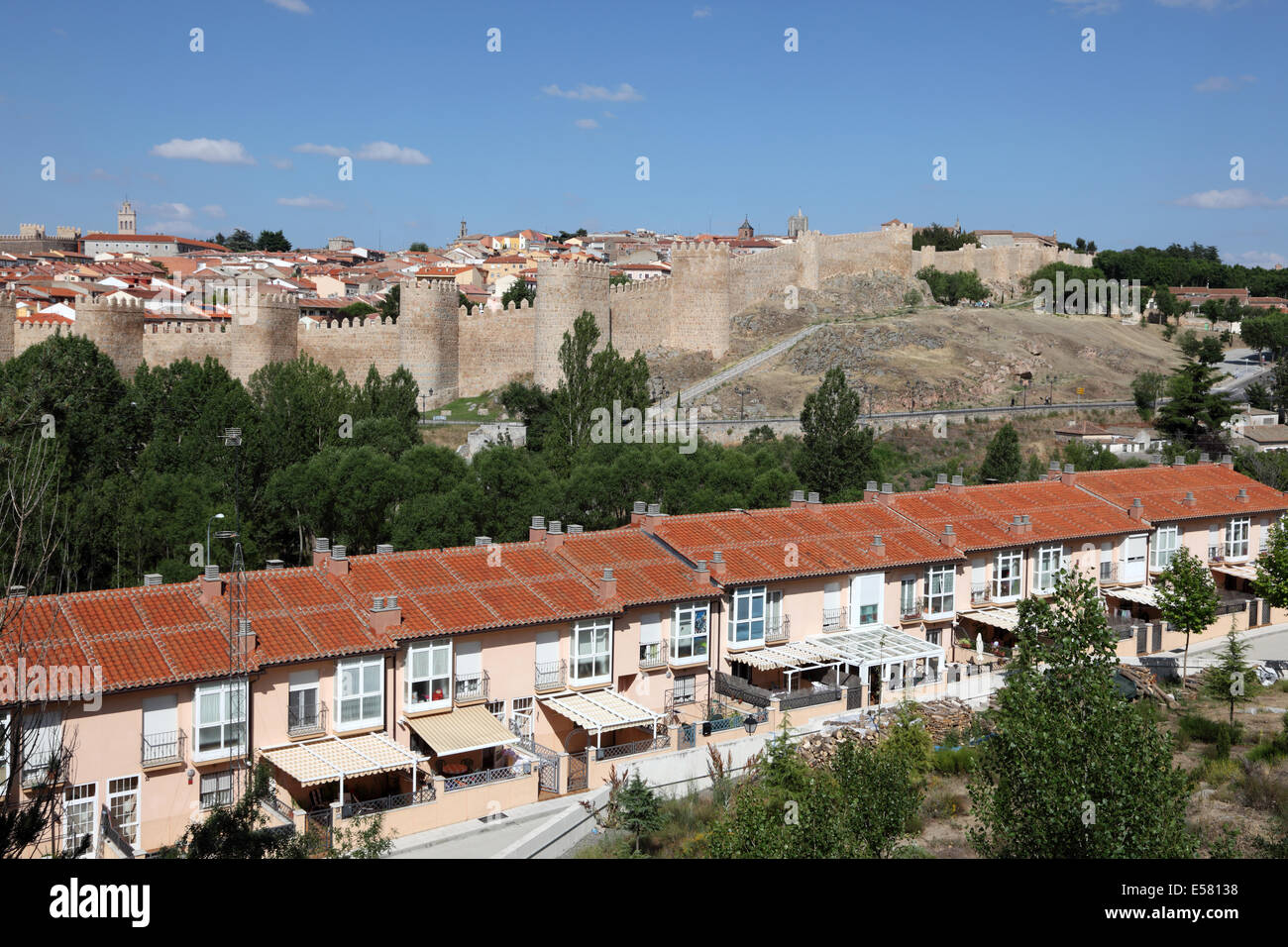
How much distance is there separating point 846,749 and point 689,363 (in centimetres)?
4323

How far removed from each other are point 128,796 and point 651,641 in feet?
25.4

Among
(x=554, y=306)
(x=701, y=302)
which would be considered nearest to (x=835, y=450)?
(x=554, y=306)

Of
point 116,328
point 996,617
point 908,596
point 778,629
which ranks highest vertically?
point 116,328

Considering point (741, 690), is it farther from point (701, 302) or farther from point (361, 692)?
point (701, 302)

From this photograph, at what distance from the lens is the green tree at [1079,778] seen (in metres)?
8.40

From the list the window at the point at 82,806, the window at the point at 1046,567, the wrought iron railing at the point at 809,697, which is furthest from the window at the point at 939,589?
the window at the point at 82,806

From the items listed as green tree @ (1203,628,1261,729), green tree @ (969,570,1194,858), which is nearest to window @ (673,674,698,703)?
green tree @ (1203,628,1261,729)

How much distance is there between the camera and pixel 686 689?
19047mm

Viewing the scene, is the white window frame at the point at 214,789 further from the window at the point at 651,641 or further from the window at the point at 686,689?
the window at the point at 686,689

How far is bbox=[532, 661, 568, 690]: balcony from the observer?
17.3m

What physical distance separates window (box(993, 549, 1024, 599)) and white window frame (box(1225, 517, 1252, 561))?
709 centimetres

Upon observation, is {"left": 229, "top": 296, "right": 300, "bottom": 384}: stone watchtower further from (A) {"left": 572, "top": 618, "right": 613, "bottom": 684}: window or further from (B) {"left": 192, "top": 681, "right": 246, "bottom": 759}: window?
(B) {"left": 192, "top": 681, "right": 246, "bottom": 759}: window
